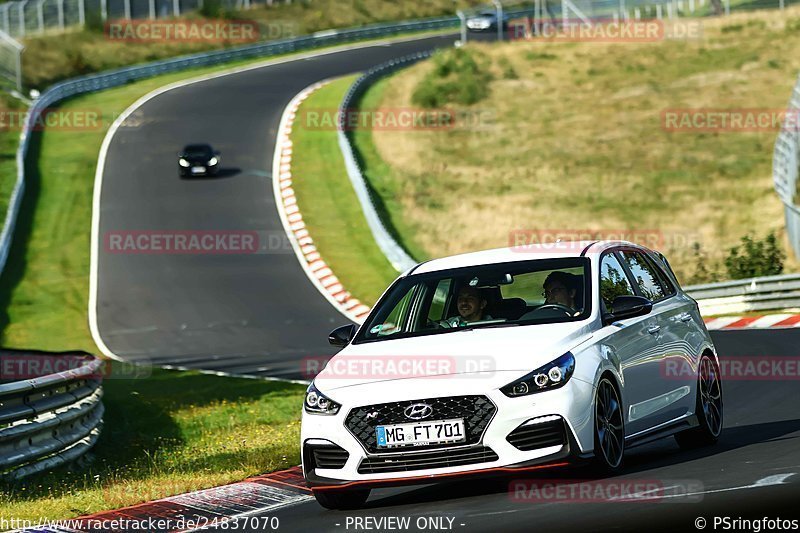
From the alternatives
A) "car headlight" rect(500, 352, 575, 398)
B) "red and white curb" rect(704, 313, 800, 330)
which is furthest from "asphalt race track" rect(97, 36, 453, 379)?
"car headlight" rect(500, 352, 575, 398)

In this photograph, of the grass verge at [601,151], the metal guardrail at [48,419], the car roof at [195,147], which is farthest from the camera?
the car roof at [195,147]

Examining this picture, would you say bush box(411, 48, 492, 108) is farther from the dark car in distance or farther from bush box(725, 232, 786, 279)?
bush box(725, 232, 786, 279)

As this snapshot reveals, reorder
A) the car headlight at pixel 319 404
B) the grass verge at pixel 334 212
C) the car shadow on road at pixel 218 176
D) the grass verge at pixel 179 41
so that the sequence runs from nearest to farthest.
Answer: the car headlight at pixel 319 404 < the grass verge at pixel 334 212 < the car shadow on road at pixel 218 176 < the grass verge at pixel 179 41

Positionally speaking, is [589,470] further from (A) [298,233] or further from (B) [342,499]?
(A) [298,233]

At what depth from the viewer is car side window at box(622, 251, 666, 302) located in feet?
35.0

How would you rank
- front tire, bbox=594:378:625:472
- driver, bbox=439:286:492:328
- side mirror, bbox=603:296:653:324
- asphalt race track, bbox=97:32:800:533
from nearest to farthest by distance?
1. asphalt race track, bbox=97:32:800:533
2. front tire, bbox=594:378:625:472
3. side mirror, bbox=603:296:653:324
4. driver, bbox=439:286:492:328

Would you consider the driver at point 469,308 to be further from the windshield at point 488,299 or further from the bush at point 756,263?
the bush at point 756,263

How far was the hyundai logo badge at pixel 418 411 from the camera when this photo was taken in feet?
28.3

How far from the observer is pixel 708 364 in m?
11.2

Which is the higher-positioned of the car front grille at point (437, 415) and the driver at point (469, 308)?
the driver at point (469, 308)

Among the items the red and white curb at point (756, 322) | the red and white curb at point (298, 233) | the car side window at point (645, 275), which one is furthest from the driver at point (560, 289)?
the red and white curb at point (298, 233)

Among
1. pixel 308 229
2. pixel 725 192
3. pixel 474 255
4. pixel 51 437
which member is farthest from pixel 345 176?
pixel 474 255

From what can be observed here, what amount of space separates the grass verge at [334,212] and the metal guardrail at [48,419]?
1555 centimetres

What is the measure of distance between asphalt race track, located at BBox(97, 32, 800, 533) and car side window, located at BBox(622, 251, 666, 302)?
1.23m
